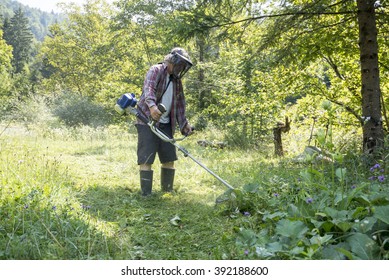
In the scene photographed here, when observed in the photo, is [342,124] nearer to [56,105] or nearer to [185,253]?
[185,253]

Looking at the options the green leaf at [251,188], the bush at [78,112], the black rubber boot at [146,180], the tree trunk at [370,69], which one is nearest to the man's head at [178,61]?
the black rubber boot at [146,180]

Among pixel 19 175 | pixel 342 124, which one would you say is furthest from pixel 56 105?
pixel 19 175

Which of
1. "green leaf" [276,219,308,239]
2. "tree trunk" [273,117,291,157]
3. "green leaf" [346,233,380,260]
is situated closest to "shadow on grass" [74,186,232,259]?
"green leaf" [276,219,308,239]

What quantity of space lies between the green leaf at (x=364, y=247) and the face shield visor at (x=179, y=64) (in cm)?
273

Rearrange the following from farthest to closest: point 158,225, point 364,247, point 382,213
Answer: point 158,225 → point 382,213 → point 364,247

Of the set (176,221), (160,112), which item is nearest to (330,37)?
(160,112)

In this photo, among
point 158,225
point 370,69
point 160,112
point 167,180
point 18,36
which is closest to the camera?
point 158,225

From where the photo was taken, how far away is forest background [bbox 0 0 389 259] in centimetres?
225

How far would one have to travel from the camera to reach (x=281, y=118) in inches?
392

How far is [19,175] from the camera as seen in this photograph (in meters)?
3.68

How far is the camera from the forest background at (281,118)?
2248mm

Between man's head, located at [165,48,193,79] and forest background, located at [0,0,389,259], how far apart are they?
1.04 m

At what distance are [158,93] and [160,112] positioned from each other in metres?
0.47

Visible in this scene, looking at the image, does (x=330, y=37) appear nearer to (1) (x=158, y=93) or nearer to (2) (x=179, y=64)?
(2) (x=179, y=64)
